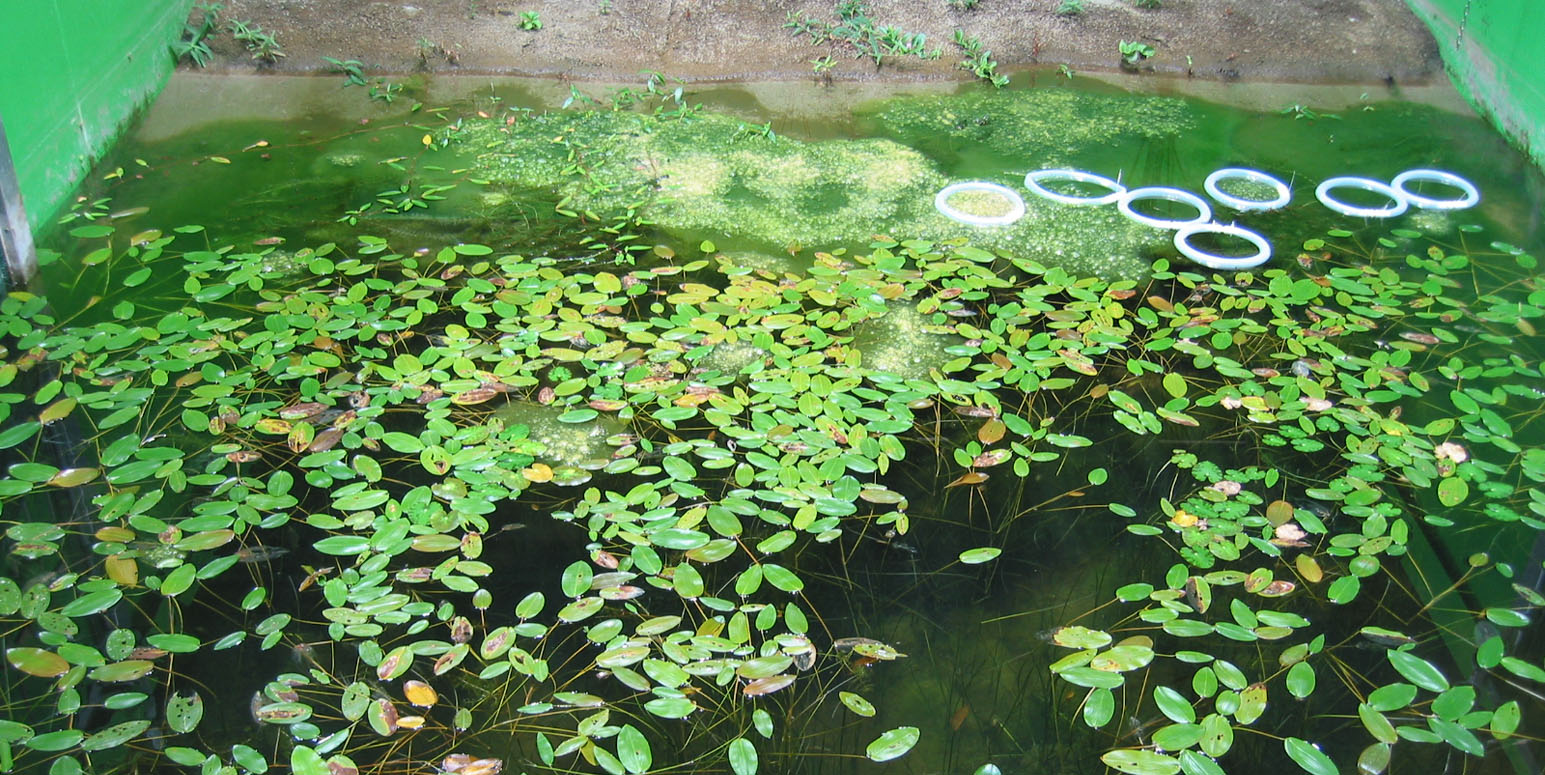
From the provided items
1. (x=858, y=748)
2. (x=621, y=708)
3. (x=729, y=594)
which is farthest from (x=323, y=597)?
(x=858, y=748)

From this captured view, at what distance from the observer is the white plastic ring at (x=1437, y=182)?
10.7 ft

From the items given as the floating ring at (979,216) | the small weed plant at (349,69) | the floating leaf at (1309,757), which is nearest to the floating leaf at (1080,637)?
the floating leaf at (1309,757)

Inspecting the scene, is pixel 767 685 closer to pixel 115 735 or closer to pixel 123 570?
pixel 115 735

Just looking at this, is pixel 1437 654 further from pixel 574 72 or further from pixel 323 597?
pixel 574 72

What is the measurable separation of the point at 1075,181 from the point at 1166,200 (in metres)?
0.28

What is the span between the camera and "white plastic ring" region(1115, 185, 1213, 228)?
3.15m

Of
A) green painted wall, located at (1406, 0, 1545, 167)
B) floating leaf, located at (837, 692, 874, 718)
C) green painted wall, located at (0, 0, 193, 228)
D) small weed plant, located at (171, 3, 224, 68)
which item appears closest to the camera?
floating leaf, located at (837, 692, 874, 718)

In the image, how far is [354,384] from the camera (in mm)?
2439

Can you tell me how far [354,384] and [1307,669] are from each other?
202 centimetres

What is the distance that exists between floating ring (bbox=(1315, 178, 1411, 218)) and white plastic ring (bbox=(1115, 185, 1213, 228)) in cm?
38

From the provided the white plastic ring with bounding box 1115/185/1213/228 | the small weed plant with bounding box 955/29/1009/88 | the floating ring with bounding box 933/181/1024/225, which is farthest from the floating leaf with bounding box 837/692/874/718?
the small weed plant with bounding box 955/29/1009/88

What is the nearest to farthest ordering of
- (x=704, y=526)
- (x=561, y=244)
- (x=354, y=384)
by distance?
(x=704, y=526)
(x=354, y=384)
(x=561, y=244)

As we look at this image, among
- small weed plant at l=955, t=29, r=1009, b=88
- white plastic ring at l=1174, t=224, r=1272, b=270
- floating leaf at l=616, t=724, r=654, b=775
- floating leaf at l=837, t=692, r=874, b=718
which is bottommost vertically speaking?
floating leaf at l=616, t=724, r=654, b=775

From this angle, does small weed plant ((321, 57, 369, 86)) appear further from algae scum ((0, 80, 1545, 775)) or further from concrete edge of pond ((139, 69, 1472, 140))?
algae scum ((0, 80, 1545, 775))
